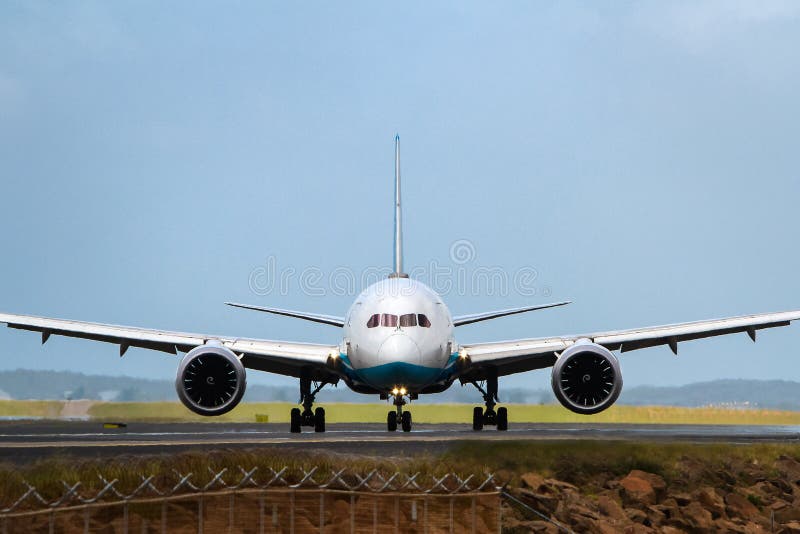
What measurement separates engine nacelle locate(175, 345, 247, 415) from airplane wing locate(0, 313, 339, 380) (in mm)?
2053

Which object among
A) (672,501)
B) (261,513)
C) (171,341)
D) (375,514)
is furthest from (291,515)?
(171,341)

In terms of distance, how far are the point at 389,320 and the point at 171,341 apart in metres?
7.63

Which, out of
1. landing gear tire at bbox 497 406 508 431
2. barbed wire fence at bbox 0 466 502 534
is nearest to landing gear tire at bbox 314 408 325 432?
landing gear tire at bbox 497 406 508 431

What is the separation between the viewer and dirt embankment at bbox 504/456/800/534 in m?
20.4

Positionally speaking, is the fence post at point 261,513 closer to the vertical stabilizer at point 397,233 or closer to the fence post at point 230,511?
the fence post at point 230,511

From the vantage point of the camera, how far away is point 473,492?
1667cm

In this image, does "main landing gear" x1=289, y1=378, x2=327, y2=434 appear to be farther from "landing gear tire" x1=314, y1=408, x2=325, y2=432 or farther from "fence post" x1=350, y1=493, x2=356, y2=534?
"fence post" x1=350, y1=493, x2=356, y2=534

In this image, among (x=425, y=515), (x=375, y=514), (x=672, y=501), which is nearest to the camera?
(x=375, y=514)

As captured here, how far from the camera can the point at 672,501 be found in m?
23.1

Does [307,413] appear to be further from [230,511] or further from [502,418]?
[230,511]

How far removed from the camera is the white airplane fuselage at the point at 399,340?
35.2 metres

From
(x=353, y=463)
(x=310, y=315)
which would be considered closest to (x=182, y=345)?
(x=310, y=315)

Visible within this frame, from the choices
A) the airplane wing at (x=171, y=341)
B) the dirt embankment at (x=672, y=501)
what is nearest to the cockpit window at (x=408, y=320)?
the airplane wing at (x=171, y=341)

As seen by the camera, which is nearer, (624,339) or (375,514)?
(375,514)
